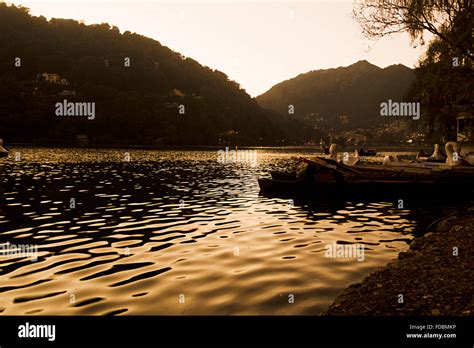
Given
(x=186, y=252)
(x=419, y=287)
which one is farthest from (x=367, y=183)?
(x=419, y=287)

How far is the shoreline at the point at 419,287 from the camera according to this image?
22.2 feet

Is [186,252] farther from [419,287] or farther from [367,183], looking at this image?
[367,183]

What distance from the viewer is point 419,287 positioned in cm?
782

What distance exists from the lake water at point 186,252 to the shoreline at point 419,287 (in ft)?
2.70

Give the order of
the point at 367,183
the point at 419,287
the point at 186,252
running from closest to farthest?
1. the point at 419,287
2. the point at 186,252
3. the point at 367,183

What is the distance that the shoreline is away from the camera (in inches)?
266

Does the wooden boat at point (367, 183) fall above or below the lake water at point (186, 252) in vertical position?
above

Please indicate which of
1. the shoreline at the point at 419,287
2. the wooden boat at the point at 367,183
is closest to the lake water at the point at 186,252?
the shoreline at the point at 419,287

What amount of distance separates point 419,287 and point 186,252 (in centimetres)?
685

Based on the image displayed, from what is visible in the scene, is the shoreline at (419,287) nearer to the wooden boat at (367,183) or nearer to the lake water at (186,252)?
the lake water at (186,252)

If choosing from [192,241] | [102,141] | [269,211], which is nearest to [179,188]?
[269,211]

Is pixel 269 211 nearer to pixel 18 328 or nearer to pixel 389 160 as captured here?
pixel 18 328

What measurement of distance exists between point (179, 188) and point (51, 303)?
22.8 meters

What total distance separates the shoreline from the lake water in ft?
2.70
